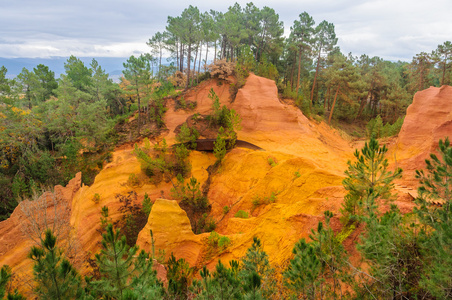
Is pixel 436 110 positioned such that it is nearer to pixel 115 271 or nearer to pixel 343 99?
pixel 343 99

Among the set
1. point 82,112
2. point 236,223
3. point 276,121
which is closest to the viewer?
point 236,223

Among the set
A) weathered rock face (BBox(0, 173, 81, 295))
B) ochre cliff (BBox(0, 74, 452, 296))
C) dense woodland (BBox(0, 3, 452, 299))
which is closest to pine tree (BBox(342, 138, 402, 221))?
dense woodland (BBox(0, 3, 452, 299))

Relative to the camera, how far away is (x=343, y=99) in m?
34.3

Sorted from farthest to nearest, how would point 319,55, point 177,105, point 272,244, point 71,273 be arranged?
1. point 319,55
2. point 177,105
3. point 272,244
4. point 71,273

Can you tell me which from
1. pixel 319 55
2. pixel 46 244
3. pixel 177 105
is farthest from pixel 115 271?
pixel 319 55

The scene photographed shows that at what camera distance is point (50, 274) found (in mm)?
5465

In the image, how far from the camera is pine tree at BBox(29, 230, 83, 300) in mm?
5336

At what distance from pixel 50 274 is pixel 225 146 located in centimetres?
1853

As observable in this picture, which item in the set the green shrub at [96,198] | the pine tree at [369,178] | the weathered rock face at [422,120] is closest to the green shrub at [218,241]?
the pine tree at [369,178]

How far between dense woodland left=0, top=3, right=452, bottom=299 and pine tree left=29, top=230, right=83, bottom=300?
0.13 feet

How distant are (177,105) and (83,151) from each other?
1221 centimetres

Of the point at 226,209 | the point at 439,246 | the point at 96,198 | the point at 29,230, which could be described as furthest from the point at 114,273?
the point at 29,230

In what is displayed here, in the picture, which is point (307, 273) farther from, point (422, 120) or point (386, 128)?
point (386, 128)

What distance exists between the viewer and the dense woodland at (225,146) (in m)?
5.59
